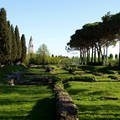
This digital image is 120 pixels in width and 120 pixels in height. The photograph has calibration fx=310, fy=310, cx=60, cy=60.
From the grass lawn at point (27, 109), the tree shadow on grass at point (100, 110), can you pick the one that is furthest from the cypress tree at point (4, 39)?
the tree shadow on grass at point (100, 110)

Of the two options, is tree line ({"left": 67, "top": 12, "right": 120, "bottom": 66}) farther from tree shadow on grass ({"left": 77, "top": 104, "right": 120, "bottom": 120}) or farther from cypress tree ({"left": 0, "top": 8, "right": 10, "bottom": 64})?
tree shadow on grass ({"left": 77, "top": 104, "right": 120, "bottom": 120})

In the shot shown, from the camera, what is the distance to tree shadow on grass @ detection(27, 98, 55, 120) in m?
15.3

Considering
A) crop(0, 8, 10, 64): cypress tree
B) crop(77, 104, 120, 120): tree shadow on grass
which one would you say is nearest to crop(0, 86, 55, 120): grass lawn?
crop(77, 104, 120, 120): tree shadow on grass

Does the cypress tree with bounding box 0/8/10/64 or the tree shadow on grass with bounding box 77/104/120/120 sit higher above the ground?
the cypress tree with bounding box 0/8/10/64

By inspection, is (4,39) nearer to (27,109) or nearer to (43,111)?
(27,109)

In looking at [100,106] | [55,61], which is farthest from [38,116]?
[55,61]

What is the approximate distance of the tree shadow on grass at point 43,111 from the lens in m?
15.3

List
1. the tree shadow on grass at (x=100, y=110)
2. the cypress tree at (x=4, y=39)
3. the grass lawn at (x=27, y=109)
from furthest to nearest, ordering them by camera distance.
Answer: the cypress tree at (x=4, y=39) < the tree shadow on grass at (x=100, y=110) < the grass lawn at (x=27, y=109)

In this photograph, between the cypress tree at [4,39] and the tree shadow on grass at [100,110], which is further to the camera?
the cypress tree at [4,39]

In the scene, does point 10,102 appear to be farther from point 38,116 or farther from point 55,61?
point 55,61

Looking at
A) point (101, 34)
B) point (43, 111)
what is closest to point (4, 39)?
point (101, 34)

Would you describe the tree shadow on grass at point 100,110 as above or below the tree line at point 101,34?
below

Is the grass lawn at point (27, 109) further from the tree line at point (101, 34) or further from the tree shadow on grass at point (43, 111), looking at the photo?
the tree line at point (101, 34)

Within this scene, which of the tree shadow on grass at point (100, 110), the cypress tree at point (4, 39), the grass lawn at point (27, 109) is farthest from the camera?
the cypress tree at point (4, 39)
